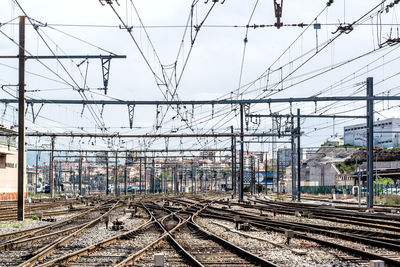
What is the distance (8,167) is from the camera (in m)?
63.7

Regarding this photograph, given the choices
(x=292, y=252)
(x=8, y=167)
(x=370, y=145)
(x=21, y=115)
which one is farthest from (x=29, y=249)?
(x=8, y=167)

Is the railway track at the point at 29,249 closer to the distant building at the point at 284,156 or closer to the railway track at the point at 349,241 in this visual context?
the railway track at the point at 349,241

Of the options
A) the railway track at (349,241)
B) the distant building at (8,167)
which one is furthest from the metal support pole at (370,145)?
the distant building at (8,167)

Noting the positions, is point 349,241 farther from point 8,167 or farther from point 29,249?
point 8,167

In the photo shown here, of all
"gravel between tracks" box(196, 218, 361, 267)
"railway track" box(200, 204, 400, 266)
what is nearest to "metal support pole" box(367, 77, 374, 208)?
"railway track" box(200, 204, 400, 266)

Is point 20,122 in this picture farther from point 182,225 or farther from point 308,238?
point 308,238

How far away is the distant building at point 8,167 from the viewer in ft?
192

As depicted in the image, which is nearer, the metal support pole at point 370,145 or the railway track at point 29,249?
the railway track at point 29,249

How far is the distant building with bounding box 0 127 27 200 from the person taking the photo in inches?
2306

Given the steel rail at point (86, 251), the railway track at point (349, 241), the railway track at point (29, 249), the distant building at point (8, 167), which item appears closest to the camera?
the steel rail at point (86, 251)

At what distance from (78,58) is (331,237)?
480 inches

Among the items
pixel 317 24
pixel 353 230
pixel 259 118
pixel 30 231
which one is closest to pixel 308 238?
pixel 353 230

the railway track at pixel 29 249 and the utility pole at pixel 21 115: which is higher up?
the utility pole at pixel 21 115

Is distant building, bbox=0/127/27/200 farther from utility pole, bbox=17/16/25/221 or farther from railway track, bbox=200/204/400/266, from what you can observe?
railway track, bbox=200/204/400/266
